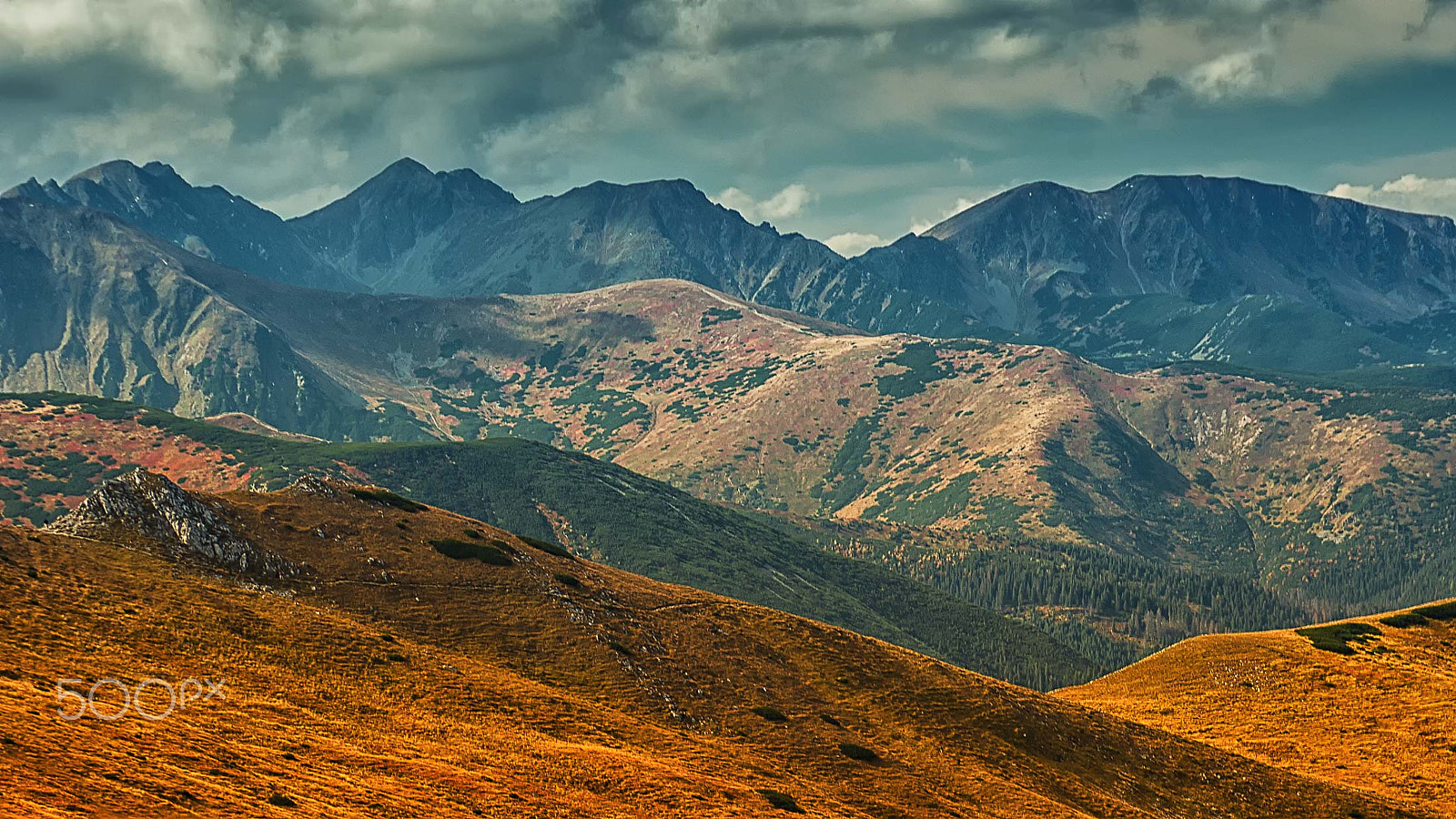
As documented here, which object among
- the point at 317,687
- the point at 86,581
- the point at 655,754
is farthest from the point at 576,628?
the point at 86,581

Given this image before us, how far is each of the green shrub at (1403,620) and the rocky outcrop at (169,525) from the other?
182 metres

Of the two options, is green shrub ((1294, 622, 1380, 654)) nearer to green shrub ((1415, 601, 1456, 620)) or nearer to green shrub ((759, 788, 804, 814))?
green shrub ((1415, 601, 1456, 620))

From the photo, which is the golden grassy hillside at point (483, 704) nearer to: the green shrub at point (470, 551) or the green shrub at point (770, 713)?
the green shrub at point (770, 713)

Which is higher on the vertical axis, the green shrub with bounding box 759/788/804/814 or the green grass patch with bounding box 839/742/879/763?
the green shrub with bounding box 759/788/804/814

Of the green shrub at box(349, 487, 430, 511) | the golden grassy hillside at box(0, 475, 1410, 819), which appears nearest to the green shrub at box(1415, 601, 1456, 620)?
the golden grassy hillside at box(0, 475, 1410, 819)

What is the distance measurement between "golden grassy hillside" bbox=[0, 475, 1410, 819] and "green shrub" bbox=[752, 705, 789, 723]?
278 millimetres

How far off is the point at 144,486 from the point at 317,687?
47.3 metres

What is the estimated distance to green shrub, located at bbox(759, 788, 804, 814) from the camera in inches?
2928

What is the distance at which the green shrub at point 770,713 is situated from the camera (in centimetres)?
9700

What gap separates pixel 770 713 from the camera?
9775 centimetres

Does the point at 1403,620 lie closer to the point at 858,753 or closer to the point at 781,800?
the point at 858,753

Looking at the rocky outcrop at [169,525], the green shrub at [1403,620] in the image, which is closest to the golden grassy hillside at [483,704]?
the rocky outcrop at [169,525]

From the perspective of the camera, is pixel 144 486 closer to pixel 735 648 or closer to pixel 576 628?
pixel 576 628

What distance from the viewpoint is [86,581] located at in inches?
3334
